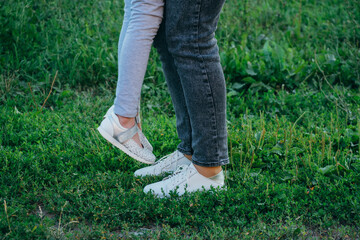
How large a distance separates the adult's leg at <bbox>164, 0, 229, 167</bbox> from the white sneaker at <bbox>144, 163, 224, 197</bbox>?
4.9 inches

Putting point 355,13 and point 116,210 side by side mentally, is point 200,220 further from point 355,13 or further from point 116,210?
point 355,13

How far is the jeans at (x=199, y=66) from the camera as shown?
1.94 meters

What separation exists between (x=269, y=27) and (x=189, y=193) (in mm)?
3121

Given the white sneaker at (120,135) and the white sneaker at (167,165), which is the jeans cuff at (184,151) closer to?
the white sneaker at (167,165)

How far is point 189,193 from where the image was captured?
2307mm

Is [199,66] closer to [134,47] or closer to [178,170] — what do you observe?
[134,47]

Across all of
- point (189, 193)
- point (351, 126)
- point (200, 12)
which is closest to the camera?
point (200, 12)

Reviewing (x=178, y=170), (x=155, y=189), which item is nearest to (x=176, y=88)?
(x=178, y=170)

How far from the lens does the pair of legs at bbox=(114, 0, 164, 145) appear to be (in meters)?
2.01

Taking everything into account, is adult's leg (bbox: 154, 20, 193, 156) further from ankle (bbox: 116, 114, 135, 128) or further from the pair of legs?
ankle (bbox: 116, 114, 135, 128)

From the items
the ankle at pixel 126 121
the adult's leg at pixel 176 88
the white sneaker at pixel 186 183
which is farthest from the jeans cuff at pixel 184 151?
the ankle at pixel 126 121

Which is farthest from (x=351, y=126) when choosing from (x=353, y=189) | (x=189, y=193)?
(x=189, y=193)

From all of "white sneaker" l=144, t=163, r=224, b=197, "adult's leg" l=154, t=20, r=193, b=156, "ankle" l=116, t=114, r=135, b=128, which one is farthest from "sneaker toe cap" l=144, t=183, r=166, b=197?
"ankle" l=116, t=114, r=135, b=128

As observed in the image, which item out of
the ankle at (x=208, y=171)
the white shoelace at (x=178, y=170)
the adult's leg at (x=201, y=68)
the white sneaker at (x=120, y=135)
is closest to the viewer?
the adult's leg at (x=201, y=68)
